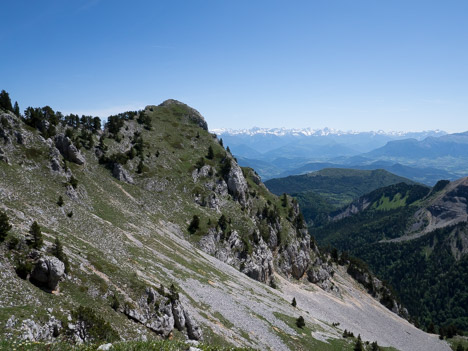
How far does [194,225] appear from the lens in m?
86.8

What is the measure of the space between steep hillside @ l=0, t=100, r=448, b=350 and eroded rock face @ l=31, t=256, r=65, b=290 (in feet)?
0.32

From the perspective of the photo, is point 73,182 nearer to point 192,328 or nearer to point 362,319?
point 192,328

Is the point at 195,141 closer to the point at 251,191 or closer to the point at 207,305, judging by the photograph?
the point at 251,191

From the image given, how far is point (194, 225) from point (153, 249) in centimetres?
2988

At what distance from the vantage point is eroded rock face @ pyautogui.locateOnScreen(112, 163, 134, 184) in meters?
88.0

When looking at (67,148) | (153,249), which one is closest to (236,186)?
(67,148)

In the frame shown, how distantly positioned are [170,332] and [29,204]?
Result: 31.3 meters

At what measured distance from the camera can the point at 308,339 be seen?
5047 centimetres

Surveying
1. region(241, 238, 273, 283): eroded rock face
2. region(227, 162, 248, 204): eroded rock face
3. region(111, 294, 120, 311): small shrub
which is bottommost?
region(241, 238, 273, 283): eroded rock face

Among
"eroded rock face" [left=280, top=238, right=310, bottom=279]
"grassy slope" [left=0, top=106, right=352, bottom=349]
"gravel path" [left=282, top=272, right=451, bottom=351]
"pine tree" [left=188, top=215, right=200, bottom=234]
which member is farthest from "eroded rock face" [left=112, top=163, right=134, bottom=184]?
"eroded rock face" [left=280, top=238, right=310, bottom=279]

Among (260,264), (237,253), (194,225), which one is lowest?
(260,264)

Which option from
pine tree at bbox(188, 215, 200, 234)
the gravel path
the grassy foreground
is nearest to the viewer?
the grassy foreground

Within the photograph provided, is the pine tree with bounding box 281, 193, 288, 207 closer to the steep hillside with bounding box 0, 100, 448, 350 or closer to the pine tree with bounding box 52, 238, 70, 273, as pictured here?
the steep hillside with bounding box 0, 100, 448, 350

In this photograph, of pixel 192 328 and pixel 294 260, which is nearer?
pixel 192 328
